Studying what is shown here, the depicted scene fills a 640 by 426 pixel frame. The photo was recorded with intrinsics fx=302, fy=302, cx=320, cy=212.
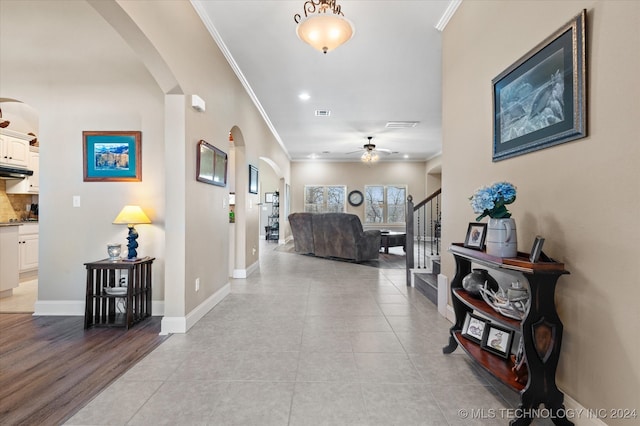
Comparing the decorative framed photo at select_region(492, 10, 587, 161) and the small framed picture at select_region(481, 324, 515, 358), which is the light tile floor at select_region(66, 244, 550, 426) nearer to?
the small framed picture at select_region(481, 324, 515, 358)

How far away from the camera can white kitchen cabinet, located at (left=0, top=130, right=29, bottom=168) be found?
4639 millimetres

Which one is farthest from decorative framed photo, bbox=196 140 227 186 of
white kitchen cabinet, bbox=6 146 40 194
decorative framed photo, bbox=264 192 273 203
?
decorative framed photo, bbox=264 192 273 203

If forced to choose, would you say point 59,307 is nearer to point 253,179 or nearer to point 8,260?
point 8,260

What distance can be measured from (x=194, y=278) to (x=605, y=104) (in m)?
3.22

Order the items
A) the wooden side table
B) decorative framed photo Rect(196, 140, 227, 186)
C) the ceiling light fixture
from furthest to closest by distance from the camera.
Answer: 1. decorative framed photo Rect(196, 140, 227, 186)
2. the wooden side table
3. the ceiling light fixture

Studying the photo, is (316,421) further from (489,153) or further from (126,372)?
(489,153)

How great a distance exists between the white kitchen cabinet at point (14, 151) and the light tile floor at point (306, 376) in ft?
14.3

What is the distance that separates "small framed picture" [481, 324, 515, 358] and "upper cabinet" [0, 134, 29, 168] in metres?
6.69

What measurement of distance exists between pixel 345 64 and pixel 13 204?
6038 mm

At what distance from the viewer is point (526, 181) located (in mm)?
1891

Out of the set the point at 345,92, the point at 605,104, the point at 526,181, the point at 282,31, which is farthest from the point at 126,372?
the point at 345,92

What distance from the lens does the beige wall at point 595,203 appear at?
1.25m

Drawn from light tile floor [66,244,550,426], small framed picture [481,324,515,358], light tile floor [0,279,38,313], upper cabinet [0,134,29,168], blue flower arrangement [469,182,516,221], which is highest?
upper cabinet [0,134,29,168]

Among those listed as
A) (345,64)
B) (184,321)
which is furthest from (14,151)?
(345,64)
